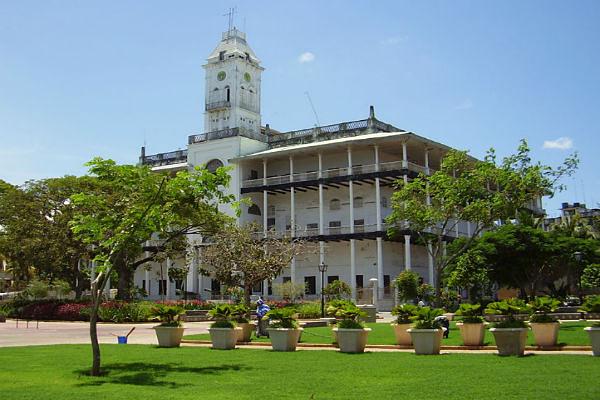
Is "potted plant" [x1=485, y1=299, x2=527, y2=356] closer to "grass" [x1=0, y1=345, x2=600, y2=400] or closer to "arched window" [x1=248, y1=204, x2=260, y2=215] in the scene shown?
"grass" [x1=0, y1=345, x2=600, y2=400]

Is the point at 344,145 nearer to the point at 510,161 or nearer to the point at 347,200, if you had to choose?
the point at 347,200

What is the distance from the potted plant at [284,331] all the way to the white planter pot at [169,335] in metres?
3.08

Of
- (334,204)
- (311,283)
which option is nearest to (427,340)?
(311,283)

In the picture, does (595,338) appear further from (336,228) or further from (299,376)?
(336,228)

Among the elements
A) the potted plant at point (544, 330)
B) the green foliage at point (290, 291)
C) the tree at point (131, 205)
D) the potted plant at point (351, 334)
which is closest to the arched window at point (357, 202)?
the green foliage at point (290, 291)

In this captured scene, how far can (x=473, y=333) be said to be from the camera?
16.5 metres

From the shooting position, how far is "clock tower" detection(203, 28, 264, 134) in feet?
201

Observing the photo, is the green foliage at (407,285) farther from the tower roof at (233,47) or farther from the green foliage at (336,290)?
the tower roof at (233,47)

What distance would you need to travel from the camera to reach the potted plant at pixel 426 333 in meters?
14.9

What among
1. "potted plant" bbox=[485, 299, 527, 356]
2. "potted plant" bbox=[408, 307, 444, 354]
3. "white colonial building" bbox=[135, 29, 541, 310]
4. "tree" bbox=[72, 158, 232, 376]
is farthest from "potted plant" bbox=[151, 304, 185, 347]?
"white colonial building" bbox=[135, 29, 541, 310]

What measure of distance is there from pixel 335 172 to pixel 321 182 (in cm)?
142

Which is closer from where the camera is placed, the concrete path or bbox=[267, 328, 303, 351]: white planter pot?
bbox=[267, 328, 303, 351]: white planter pot

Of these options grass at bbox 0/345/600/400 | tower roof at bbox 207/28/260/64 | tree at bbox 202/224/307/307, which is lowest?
grass at bbox 0/345/600/400

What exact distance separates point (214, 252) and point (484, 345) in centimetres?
2271
